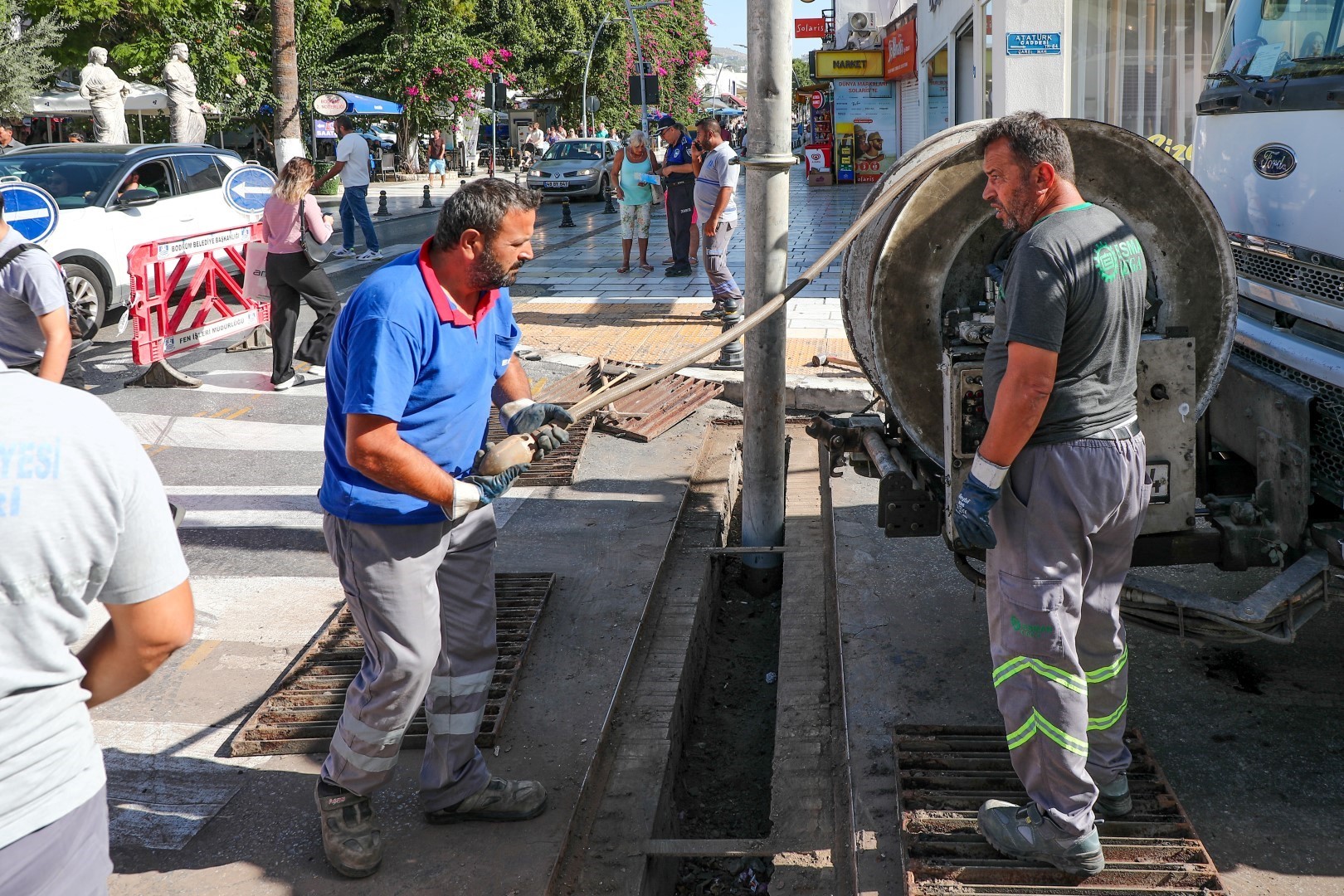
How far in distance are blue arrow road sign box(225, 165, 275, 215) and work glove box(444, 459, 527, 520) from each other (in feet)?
30.7

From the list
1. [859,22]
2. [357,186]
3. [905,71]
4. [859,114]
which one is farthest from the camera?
[859,22]

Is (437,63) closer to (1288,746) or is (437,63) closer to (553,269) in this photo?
(553,269)

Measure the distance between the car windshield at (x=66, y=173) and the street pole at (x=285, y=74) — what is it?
435 cm

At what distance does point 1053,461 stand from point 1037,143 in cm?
84

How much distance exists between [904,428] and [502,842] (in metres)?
2.00

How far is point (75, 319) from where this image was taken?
29.2 ft

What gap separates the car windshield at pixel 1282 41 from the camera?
408 cm

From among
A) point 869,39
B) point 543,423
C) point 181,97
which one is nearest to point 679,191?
point 543,423

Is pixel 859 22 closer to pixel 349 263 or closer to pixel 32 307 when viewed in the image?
pixel 349 263

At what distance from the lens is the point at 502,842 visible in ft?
11.7

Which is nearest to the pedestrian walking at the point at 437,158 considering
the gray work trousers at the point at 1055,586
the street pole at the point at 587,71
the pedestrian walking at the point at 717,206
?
the street pole at the point at 587,71

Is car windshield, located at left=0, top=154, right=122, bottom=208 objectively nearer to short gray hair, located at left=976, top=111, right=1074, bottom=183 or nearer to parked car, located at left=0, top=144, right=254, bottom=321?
parked car, located at left=0, top=144, right=254, bottom=321

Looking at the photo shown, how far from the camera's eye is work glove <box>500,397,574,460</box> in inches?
140

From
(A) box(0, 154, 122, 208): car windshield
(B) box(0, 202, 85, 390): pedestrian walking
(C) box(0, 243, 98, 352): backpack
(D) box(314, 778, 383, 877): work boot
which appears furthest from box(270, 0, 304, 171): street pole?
(D) box(314, 778, 383, 877): work boot
